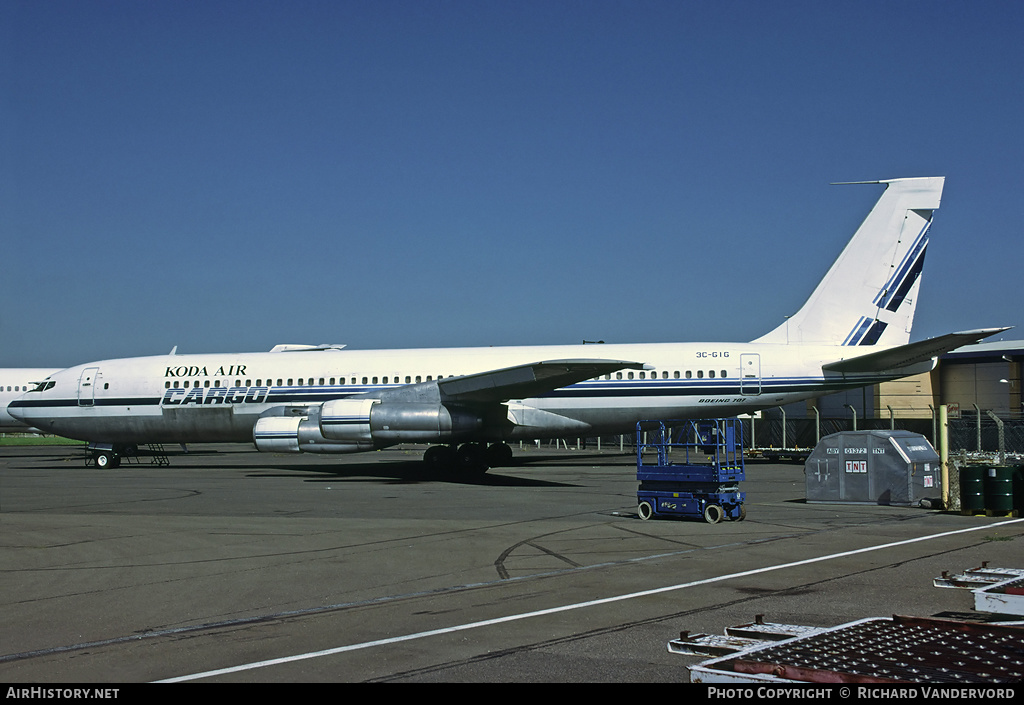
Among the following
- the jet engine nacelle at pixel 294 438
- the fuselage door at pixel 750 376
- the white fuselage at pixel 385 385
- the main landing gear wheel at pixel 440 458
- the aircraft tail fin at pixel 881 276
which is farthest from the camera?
the aircraft tail fin at pixel 881 276

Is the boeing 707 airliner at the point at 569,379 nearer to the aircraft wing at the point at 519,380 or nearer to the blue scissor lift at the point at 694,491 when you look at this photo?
the aircraft wing at the point at 519,380

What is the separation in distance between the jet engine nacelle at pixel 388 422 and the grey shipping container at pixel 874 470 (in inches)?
398

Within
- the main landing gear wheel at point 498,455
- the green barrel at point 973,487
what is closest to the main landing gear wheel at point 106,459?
the main landing gear wheel at point 498,455

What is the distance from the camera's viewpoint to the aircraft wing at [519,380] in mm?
24000

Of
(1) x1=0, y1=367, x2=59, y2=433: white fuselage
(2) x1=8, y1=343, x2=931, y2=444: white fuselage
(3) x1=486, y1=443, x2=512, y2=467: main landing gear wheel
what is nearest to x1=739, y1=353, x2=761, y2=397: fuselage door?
(2) x1=8, y1=343, x2=931, y2=444: white fuselage

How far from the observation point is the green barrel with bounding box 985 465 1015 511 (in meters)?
16.2

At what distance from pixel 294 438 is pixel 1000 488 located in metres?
18.2

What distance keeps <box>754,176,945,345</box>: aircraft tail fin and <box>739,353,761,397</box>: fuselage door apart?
224 cm

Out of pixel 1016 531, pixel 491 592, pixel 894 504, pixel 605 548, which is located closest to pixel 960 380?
pixel 894 504

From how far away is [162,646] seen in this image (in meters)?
7.35

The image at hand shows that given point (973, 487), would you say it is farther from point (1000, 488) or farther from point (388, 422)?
point (388, 422)

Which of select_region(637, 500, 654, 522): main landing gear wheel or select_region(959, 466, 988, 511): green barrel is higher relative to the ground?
select_region(959, 466, 988, 511): green barrel

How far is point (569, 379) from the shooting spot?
85.6ft

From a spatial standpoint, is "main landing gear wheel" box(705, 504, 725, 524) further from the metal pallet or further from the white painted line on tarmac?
the metal pallet
